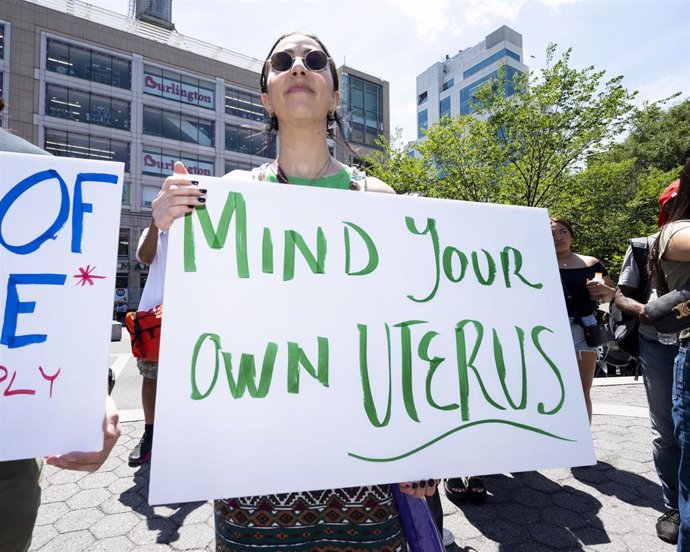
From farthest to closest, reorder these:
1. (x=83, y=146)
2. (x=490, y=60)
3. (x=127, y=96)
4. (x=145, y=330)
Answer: (x=490, y=60) → (x=127, y=96) → (x=83, y=146) → (x=145, y=330)

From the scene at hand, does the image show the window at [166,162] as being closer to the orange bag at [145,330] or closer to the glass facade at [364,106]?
the glass facade at [364,106]

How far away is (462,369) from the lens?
3.56ft

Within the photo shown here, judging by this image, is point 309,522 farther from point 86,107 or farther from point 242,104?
point 242,104

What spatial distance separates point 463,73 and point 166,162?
4137 cm

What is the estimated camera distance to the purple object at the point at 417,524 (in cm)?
108

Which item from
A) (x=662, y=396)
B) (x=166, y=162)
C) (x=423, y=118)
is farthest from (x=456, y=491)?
(x=423, y=118)

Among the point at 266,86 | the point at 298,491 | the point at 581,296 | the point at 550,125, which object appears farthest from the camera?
the point at 550,125

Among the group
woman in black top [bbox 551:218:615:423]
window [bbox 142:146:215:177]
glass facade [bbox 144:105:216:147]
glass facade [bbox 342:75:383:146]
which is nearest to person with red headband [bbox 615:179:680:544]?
woman in black top [bbox 551:218:615:423]

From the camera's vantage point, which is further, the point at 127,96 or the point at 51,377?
the point at 127,96

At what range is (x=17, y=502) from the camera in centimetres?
96

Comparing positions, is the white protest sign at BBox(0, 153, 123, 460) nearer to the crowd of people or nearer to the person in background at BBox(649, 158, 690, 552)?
the crowd of people

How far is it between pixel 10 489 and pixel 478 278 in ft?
4.28

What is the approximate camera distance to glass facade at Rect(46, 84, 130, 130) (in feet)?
79.8

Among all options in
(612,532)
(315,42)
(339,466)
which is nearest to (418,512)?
(339,466)
